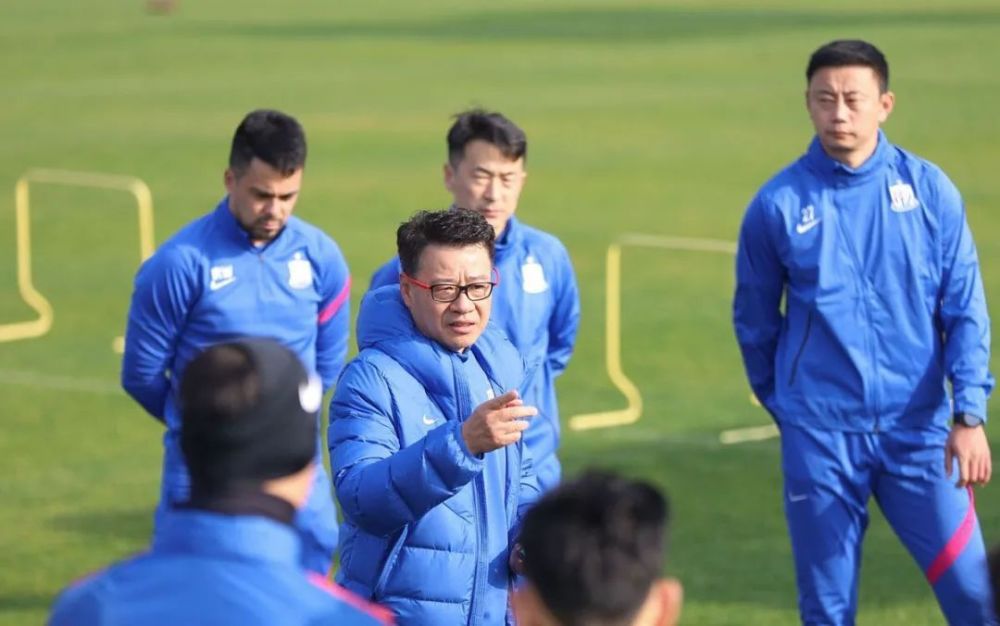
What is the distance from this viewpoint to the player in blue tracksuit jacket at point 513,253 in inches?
349

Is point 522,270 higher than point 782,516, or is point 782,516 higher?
point 522,270

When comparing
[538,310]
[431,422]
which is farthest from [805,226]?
[431,422]

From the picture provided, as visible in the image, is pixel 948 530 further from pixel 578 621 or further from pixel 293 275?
pixel 578 621

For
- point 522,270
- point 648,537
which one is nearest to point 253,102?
point 522,270

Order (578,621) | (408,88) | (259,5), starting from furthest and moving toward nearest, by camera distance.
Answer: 1. (259,5)
2. (408,88)
3. (578,621)

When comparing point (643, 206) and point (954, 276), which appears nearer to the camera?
point (954, 276)

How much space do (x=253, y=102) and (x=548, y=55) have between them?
403 inches

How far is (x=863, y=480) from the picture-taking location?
8.18m

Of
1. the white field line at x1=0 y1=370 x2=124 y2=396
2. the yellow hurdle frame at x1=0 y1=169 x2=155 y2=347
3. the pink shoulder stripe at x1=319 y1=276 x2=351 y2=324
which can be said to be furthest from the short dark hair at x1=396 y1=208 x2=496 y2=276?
the yellow hurdle frame at x1=0 y1=169 x2=155 y2=347

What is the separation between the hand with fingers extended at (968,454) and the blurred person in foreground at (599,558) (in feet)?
14.8

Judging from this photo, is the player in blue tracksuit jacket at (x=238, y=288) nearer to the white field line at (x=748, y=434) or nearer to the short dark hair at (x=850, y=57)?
the short dark hair at (x=850, y=57)

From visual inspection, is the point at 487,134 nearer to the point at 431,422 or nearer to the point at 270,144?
the point at 270,144

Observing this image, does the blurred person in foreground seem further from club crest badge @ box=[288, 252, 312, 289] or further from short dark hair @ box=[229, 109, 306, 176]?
club crest badge @ box=[288, 252, 312, 289]

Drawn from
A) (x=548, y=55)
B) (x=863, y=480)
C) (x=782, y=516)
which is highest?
(x=548, y=55)
